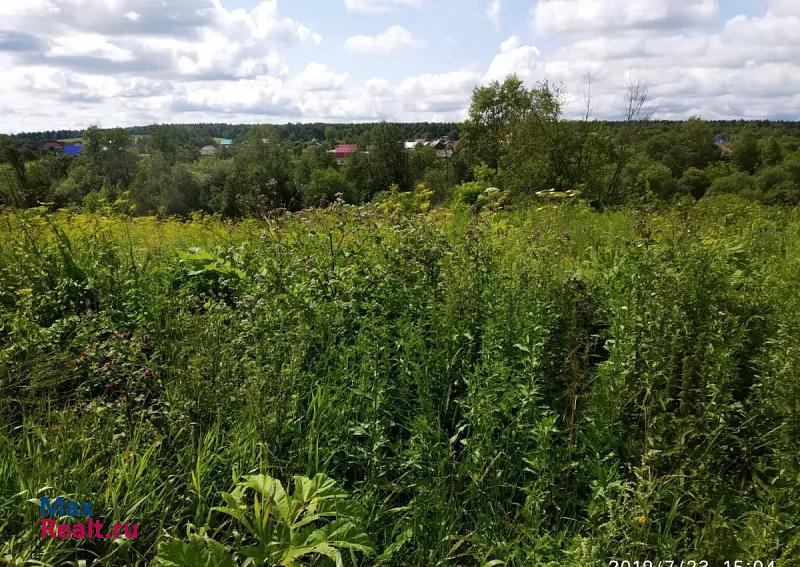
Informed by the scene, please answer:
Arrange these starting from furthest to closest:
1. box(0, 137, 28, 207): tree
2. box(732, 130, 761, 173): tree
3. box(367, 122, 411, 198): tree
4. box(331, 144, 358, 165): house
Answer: box(331, 144, 358, 165): house, box(367, 122, 411, 198): tree, box(732, 130, 761, 173): tree, box(0, 137, 28, 207): tree

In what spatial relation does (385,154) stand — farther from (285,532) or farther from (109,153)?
(285,532)

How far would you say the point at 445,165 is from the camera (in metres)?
59.5

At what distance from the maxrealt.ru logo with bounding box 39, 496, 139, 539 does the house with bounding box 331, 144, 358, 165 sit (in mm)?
71813

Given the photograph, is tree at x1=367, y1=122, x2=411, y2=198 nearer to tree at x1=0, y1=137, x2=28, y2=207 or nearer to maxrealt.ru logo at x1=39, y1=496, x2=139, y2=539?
tree at x1=0, y1=137, x2=28, y2=207

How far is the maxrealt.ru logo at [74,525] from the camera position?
195 centimetres

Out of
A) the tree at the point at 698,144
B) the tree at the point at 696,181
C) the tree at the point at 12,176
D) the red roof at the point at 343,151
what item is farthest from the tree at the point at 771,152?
the tree at the point at 12,176

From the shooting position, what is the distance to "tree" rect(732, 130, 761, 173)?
5453 centimetres

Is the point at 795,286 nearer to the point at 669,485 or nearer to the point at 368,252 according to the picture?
the point at 669,485

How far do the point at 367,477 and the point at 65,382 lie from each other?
2145 millimetres

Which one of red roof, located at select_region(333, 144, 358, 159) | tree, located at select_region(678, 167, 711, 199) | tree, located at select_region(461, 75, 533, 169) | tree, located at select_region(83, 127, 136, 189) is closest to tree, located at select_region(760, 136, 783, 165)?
tree, located at select_region(678, 167, 711, 199)

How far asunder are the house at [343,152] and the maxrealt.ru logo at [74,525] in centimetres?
7181
